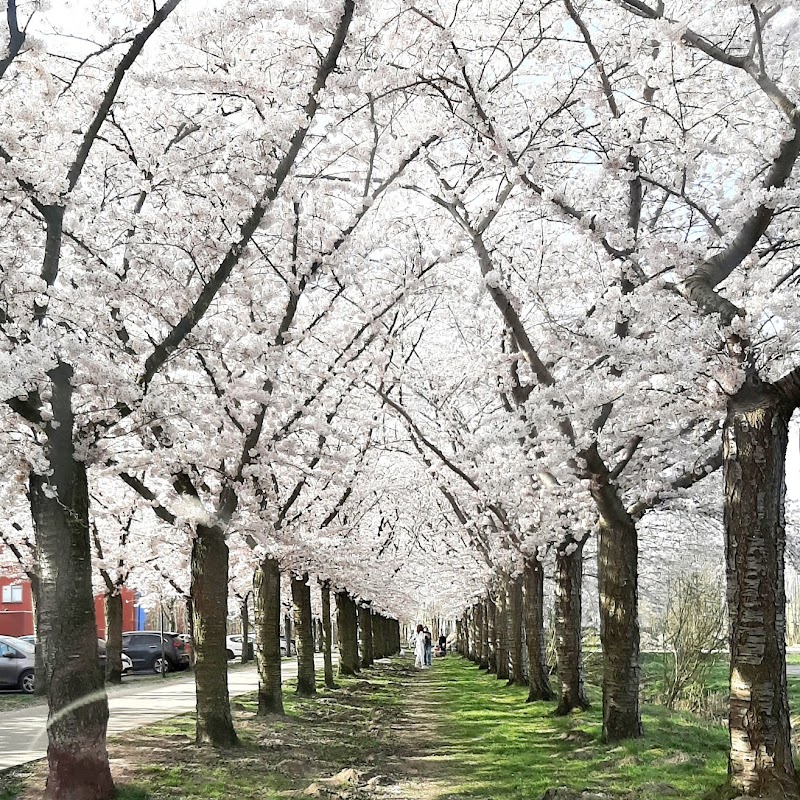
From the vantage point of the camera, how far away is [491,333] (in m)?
17.0

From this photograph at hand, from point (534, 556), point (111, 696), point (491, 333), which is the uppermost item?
point (491, 333)

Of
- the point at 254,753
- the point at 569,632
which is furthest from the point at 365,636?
the point at 254,753

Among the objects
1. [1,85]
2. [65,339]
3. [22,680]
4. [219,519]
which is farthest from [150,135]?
[22,680]

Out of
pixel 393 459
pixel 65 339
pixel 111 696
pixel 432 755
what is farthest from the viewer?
pixel 393 459

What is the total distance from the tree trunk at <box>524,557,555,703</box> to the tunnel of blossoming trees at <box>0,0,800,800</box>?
9.55 feet

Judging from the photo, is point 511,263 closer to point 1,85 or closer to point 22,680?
point 1,85

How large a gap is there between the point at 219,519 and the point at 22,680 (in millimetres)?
13703

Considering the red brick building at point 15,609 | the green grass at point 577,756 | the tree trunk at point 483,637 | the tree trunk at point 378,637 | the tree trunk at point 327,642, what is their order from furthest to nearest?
the red brick building at point 15,609 → the tree trunk at point 378,637 → the tree trunk at point 483,637 → the tree trunk at point 327,642 → the green grass at point 577,756

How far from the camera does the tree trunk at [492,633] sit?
104ft

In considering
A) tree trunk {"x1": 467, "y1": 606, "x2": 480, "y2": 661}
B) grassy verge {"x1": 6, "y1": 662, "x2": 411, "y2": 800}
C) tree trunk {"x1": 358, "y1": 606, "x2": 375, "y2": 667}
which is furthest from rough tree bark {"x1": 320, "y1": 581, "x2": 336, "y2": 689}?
tree trunk {"x1": 467, "y1": 606, "x2": 480, "y2": 661}

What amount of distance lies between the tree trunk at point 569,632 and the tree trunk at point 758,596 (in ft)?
25.7

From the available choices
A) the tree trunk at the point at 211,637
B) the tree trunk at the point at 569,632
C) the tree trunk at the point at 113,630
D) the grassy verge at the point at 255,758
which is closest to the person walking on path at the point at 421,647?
the tree trunk at the point at 113,630

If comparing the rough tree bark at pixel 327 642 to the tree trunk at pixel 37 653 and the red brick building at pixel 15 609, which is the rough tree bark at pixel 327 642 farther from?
the red brick building at pixel 15 609

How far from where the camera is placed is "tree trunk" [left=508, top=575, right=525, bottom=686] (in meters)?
21.8
